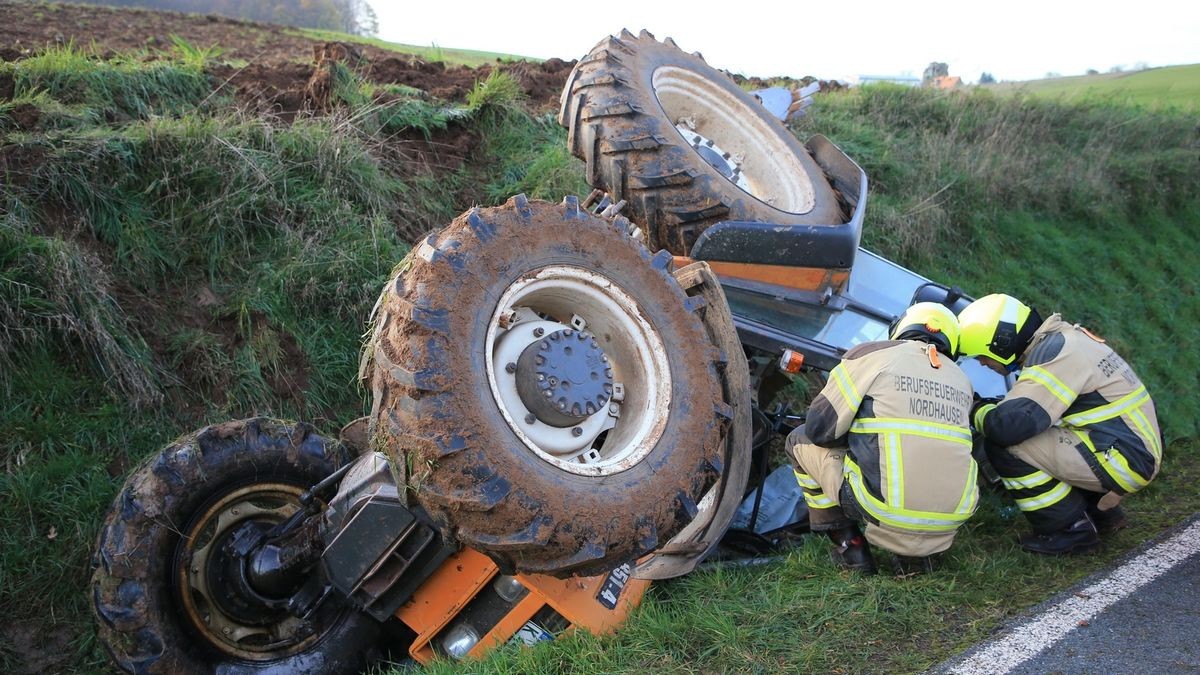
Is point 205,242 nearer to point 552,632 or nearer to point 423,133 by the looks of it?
point 423,133

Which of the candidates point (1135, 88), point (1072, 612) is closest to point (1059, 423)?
point (1072, 612)

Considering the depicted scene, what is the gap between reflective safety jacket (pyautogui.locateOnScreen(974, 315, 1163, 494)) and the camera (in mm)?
4137

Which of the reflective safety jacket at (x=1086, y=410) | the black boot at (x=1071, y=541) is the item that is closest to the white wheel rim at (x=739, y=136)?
the reflective safety jacket at (x=1086, y=410)

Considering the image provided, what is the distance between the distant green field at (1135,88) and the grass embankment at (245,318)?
6.61 m

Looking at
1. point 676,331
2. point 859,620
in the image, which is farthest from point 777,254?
point 859,620

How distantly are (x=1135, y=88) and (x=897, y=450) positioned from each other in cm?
1899

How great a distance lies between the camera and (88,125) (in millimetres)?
5176

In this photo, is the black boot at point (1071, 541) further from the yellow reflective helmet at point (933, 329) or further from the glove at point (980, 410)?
the yellow reflective helmet at point (933, 329)

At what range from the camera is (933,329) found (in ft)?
13.7

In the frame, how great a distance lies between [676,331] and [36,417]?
3107mm

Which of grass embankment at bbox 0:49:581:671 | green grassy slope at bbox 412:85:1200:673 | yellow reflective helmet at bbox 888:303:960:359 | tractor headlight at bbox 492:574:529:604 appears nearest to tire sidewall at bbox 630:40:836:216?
yellow reflective helmet at bbox 888:303:960:359

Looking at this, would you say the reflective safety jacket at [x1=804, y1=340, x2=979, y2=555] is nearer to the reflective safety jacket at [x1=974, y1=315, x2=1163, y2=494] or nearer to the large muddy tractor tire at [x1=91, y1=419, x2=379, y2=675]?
the reflective safety jacket at [x1=974, y1=315, x2=1163, y2=494]

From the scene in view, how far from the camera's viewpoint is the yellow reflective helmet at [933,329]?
4.18m

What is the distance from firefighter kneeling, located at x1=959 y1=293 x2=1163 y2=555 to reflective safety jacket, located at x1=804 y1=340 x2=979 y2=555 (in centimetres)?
46
